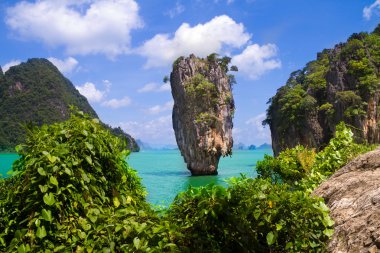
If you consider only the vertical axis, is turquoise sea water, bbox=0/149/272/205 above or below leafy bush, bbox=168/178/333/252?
below

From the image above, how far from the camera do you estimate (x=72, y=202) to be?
224 cm

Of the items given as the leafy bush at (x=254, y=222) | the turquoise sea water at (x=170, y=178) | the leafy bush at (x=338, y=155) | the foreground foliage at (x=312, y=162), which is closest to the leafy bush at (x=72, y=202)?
the leafy bush at (x=254, y=222)

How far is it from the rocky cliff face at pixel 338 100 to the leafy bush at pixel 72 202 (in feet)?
95.2

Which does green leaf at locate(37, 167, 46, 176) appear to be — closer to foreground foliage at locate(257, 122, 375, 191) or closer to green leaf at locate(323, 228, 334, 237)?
green leaf at locate(323, 228, 334, 237)

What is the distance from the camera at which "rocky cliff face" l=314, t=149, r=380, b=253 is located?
2088mm

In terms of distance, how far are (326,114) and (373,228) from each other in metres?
35.7

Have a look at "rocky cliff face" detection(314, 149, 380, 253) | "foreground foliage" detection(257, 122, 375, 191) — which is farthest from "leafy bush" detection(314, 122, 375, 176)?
"rocky cliff face" detection(314, 149, 380, 253)

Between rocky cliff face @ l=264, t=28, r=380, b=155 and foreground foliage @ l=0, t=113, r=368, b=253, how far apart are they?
2871 centimetres

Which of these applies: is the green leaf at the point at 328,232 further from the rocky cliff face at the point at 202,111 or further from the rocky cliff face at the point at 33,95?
the rocky cliff face at the point at 33,95

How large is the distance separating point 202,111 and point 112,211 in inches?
1569

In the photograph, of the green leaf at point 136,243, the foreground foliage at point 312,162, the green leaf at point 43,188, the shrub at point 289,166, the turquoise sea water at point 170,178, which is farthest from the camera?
the turquoise sea water at point 170,178

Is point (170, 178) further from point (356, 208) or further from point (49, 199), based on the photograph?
point (49, 199)

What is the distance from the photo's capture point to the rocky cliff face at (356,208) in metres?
2.09

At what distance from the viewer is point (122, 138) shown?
2799 mm
